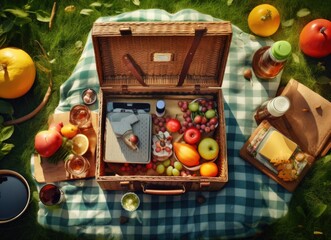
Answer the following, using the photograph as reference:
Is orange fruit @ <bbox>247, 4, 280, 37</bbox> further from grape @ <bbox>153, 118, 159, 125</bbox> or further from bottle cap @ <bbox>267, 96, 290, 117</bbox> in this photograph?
grape @ <bbox>153, 118, 159, 125</bbox>

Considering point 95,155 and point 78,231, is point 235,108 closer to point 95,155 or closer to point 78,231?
point 95,155

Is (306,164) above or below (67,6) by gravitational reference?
below

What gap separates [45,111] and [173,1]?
1738 millimetres

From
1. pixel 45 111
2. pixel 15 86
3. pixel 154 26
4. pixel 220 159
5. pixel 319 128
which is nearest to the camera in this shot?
pixel 154 26

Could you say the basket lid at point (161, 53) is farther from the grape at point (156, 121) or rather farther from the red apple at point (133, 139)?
the red apple at point (133, 139)

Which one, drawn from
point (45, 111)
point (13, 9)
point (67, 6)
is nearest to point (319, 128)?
point (45, 111)

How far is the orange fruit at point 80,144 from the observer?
103 inches

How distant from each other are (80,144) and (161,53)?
36.4 inches

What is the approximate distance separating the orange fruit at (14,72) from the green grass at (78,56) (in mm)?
279

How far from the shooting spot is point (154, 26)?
2.18 metres

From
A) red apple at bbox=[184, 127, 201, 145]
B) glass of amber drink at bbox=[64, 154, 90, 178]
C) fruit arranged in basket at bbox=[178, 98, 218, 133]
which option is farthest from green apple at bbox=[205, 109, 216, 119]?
glass of amber drink at bbox=[64, 154, 90, 178]

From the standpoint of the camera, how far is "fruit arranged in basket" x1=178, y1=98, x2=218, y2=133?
2.63 meters

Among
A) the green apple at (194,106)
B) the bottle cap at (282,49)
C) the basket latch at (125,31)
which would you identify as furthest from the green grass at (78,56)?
the basket latch at (125,31)

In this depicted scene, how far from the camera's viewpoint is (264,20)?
10.2 ft
